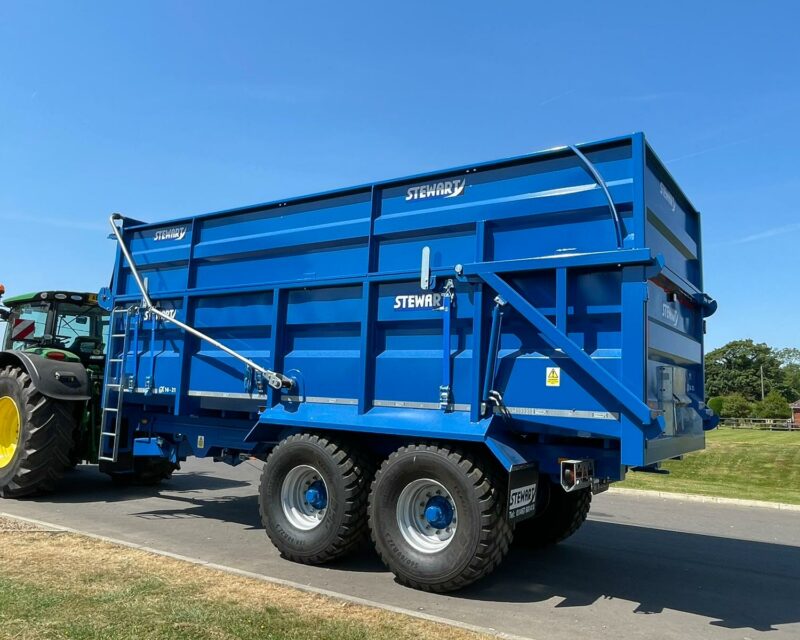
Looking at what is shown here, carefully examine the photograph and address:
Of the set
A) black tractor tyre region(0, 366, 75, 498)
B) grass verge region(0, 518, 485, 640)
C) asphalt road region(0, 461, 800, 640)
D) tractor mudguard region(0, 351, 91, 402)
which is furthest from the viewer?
tractor mudguard region(0, 351, 91, 402)

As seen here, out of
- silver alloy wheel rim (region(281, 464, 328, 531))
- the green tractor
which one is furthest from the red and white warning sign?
silver alloy wheel rim (region(281, 464, 328, 531))

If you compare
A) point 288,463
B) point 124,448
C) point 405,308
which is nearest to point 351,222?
point 405,308

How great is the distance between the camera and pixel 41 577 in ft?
16.0

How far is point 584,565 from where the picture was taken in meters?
6.34

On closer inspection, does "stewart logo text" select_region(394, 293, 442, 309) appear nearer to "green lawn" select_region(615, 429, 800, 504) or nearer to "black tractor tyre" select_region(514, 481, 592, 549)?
"black tractor tyre" select_region(514, 481, 592, 549)

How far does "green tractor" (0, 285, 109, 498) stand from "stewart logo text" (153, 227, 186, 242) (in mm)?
2325

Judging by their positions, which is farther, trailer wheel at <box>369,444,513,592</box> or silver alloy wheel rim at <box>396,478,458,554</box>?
silver alloy wheel rim at <box>396,478,458,554</box>

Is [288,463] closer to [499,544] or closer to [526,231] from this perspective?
[499,544]

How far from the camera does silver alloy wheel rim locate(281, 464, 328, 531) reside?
6043 mm

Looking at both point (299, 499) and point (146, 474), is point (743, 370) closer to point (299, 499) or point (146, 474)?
point (146, 474)

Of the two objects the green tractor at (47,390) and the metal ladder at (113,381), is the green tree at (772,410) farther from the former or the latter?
the metal ladder at (113,381)

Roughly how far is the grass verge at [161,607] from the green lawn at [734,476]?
8.88 metres

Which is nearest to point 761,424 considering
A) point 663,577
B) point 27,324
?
point 663,577

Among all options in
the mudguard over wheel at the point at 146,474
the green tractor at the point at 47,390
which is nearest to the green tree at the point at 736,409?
the mudguard over wheel at the point at 146,474
